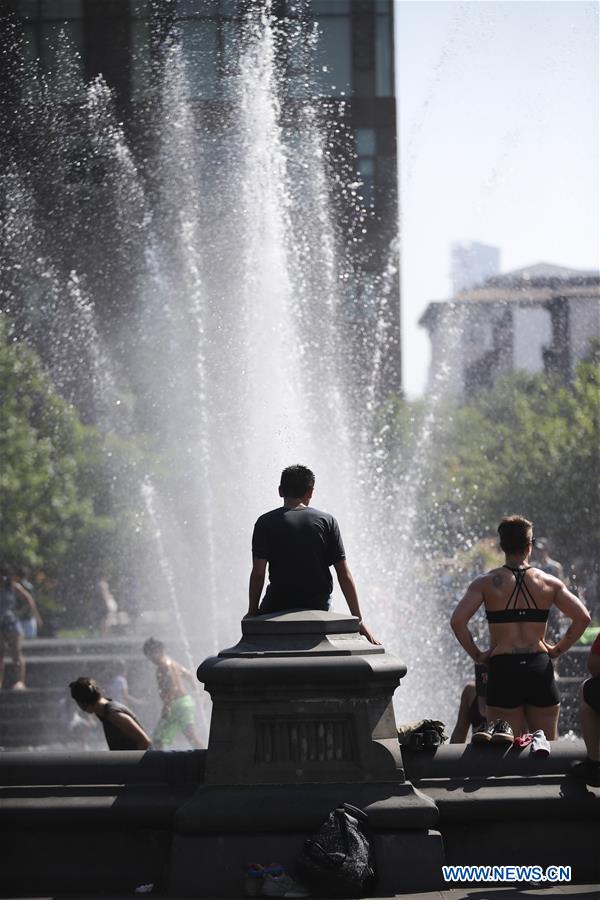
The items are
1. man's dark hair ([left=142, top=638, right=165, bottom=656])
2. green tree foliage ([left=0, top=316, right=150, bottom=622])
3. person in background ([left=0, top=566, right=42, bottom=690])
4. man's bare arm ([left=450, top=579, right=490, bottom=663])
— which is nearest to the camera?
man's bare arm ([left=450, top=579, right=490, bottom=663])

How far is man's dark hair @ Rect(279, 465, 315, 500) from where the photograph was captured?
692 centimetres

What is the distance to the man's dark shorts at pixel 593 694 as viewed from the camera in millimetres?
6402

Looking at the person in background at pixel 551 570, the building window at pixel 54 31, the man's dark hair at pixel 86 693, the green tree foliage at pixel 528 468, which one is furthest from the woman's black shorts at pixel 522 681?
the building window at pixel 54 31

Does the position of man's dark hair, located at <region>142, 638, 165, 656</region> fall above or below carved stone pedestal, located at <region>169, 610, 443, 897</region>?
below

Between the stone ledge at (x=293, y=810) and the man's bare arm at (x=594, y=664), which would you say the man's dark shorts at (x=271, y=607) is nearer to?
the stone ledge at (x=293, y=810)

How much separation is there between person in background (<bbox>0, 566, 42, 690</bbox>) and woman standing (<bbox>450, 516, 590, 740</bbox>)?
10.9 m

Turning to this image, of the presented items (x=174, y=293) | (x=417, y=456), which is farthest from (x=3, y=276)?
(x=417, y=456)

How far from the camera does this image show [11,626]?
1767cm

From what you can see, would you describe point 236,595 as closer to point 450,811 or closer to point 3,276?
point 450,811

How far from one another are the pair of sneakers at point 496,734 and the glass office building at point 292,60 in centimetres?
2362

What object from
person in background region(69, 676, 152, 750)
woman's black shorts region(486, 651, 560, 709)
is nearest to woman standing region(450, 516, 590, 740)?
woman's black shorts region(486, 651, 560, 709)

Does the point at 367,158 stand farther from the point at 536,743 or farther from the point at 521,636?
the point at 536,743

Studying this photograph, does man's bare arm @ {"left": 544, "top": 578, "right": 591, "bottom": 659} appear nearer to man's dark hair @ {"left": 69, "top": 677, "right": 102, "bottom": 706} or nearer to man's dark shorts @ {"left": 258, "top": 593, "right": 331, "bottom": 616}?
man's dark shorts @ {"left": 258, "top": 593, "right": 331, "bottom": 616}

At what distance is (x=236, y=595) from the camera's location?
17531 mm
